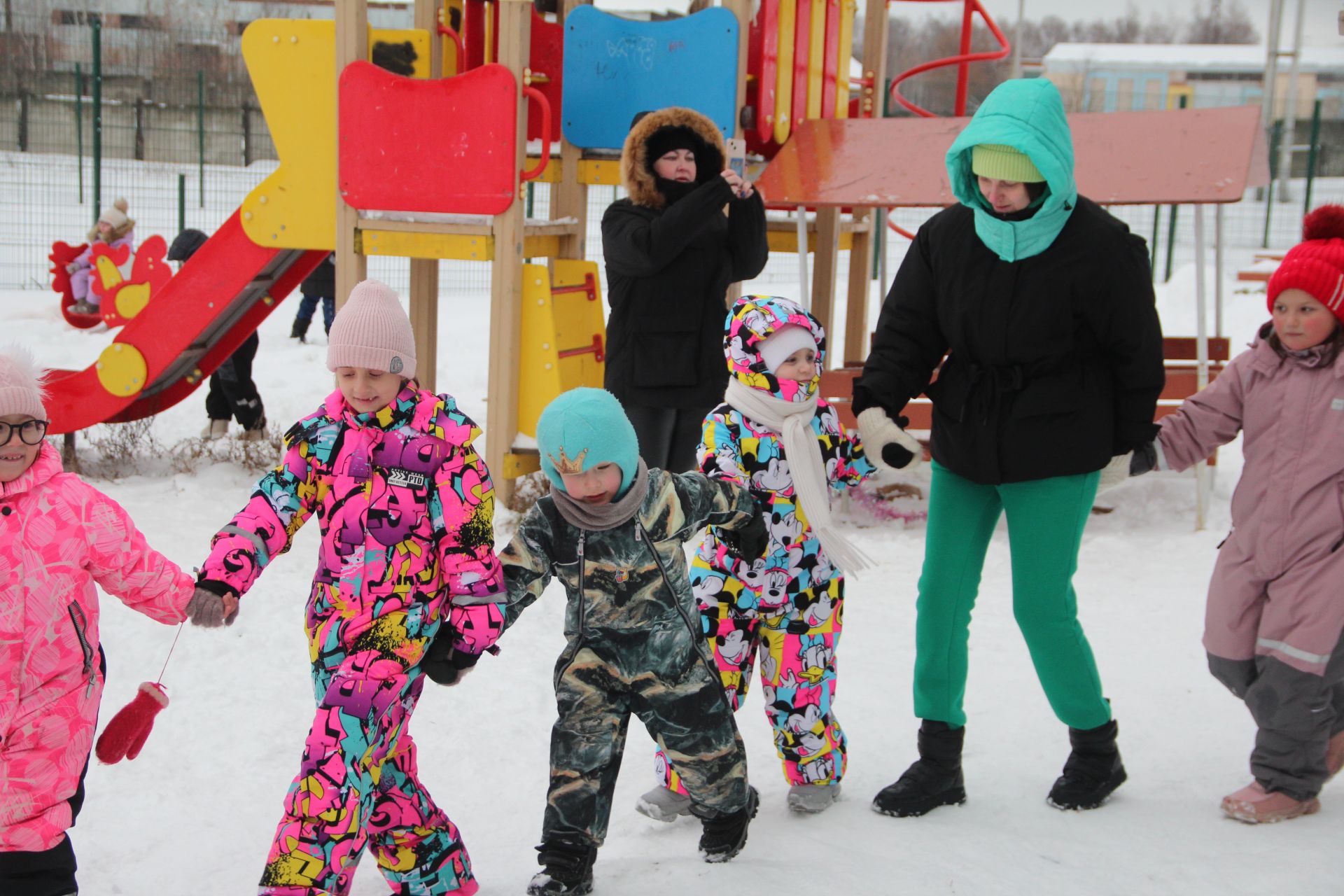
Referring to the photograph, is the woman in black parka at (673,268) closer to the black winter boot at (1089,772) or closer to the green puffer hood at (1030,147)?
the green puffer hood at (1030,147)

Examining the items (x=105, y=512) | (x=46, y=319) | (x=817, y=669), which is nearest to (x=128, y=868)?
(x=105, y=512)

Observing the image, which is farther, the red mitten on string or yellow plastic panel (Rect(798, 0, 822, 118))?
yellow plastic panel (Rect(798, 0, 822, 118))

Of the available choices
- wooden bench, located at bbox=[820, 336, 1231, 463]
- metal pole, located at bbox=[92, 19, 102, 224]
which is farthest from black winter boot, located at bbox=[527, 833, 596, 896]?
metal pole, located at bbox=[92, 19, 102, 224]

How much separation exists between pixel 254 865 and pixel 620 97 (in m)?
4.28

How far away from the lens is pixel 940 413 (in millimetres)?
3301

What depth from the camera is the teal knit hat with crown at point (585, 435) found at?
2713 millimetres

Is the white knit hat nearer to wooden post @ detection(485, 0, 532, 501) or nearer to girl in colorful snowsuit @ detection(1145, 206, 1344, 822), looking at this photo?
girl in colorful snowsuit @ detection(1145, 206, 1344, 822)

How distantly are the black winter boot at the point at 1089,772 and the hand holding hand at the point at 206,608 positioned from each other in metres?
2.11

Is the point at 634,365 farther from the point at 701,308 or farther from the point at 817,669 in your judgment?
the point at 817,669

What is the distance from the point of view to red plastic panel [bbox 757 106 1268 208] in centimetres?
574

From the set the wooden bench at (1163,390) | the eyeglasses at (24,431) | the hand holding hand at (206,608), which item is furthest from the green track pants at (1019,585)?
the wooden bench at (1163,390)

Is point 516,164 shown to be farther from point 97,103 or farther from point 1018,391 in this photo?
point 97,103

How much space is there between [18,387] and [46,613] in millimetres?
445

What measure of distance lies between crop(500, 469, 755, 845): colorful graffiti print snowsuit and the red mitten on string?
756mm
